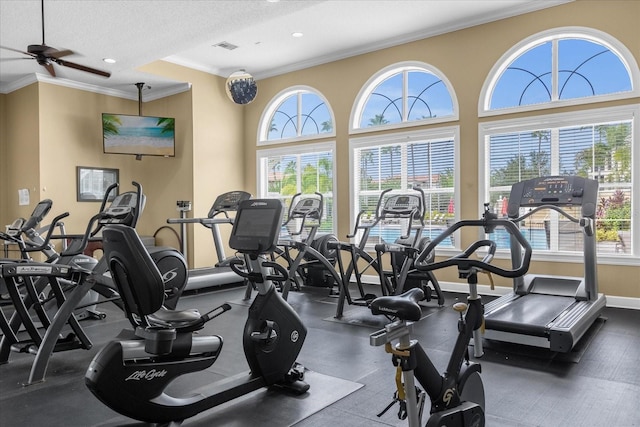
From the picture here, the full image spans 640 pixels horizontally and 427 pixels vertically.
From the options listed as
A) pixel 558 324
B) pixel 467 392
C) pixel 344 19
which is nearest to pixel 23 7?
pixel 344 19

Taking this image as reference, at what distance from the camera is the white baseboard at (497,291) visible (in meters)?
5.43

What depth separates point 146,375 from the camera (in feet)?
7.75

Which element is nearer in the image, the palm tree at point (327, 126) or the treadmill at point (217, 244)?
the treadmill at point (217, 244)

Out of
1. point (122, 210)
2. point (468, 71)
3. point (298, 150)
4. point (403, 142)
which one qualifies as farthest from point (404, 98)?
point (122, 210)

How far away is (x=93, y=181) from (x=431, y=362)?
8.36 meters

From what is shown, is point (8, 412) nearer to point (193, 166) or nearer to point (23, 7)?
point (23, 7)

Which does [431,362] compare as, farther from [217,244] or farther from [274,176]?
Result: [274,176]

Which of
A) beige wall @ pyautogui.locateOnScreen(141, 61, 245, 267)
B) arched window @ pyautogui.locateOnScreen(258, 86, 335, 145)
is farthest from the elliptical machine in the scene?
beige wall @ pyautogui.locateOnScreen(141, 61, 245, 267)

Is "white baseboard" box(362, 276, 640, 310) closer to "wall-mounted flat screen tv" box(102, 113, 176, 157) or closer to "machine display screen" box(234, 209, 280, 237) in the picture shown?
"machine display screen" box(234, 209, 280, 237)

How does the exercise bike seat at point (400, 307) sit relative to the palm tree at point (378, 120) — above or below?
below

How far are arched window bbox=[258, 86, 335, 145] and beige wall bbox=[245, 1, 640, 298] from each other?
0.50 feet

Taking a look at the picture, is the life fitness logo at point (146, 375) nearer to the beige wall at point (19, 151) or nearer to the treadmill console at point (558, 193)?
the treadmill console at point (558, 193)

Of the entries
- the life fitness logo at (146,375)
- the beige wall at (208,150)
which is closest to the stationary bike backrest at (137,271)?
the life fitness logo at (146,375)

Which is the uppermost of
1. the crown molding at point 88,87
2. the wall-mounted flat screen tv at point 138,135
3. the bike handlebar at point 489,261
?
the crown molding at point 88,87
